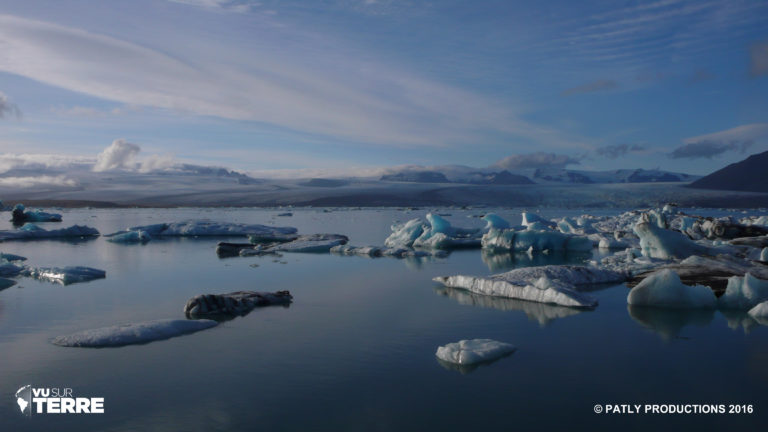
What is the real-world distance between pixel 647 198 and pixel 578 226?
5278 cm

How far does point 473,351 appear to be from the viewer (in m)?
4.82

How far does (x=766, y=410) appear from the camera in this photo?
3.75m

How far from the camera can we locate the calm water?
3662 mm

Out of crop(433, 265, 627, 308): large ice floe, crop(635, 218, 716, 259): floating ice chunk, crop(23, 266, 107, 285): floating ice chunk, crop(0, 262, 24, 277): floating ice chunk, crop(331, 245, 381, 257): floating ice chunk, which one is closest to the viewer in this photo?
crop(433, 265, 627, 308): large ice floe

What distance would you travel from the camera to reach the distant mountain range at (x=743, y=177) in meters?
98.7

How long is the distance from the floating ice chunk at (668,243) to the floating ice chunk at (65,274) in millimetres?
11917

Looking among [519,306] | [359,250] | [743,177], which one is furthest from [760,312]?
[743,177]

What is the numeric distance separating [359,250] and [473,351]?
10.3m

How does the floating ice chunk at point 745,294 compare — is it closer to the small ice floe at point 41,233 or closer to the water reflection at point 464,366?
the water reflection at point 464,366

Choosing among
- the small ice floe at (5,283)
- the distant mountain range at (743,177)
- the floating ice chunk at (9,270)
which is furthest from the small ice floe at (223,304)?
the distant mountain range at (743,177)

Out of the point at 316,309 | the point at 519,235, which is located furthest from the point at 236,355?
the point at 519,235

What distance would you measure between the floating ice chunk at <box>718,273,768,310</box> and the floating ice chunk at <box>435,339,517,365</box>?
3.94 metres

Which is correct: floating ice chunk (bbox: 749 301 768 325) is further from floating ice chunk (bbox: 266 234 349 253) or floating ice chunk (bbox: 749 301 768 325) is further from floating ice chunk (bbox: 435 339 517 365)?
floating ice chunk (bbox: 266 234 349 253)

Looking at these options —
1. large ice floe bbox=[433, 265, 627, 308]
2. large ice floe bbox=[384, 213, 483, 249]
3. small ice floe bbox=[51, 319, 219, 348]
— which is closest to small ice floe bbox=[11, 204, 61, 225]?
large ice floe bbox=[384, 213, 483, 249]
